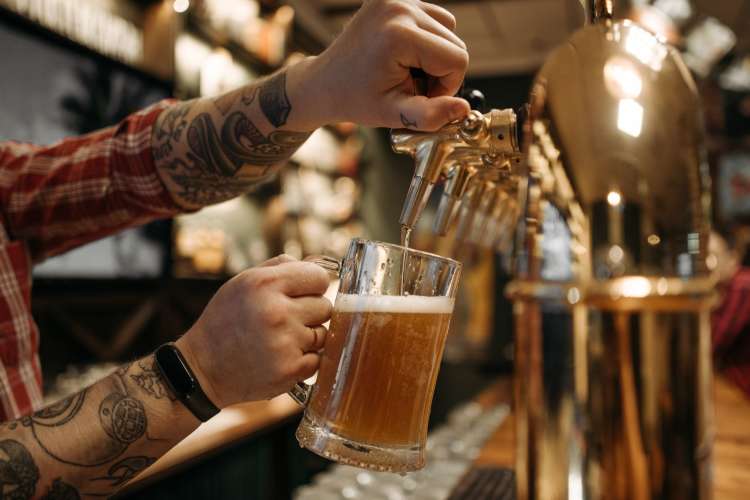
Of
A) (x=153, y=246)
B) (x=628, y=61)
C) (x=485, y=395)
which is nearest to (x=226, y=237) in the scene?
(x=153, y=246)

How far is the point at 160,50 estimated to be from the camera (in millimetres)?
3309

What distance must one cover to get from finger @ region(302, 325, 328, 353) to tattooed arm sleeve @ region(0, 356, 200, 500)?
17 cm

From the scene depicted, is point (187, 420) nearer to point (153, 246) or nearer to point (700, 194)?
point (700, 194)

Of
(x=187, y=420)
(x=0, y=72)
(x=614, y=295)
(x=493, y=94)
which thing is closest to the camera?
(x=614, y=295)

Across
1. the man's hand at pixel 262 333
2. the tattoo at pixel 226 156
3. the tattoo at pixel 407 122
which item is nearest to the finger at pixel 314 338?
the man's hand at pixel 262 333

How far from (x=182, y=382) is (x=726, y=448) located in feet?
4.24

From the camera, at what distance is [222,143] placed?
111 cm

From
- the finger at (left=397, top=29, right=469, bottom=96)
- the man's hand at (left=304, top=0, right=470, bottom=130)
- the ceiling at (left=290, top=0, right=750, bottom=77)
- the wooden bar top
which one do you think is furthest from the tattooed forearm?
the ceiling at (left=290, top=0, right=750, bottom=77)

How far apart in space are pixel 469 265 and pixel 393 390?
650 cm

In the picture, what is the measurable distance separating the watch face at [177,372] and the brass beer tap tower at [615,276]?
0.36 metres

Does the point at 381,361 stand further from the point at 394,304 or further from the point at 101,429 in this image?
the point at 101,429

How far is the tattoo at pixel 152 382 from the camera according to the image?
2.30ft

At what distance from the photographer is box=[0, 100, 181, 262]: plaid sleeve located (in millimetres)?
1211

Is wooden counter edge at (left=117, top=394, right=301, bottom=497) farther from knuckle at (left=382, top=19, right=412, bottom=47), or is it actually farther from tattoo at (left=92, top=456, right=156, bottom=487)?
knuckle at (left=382, top=19, right=412, bottom=47)
